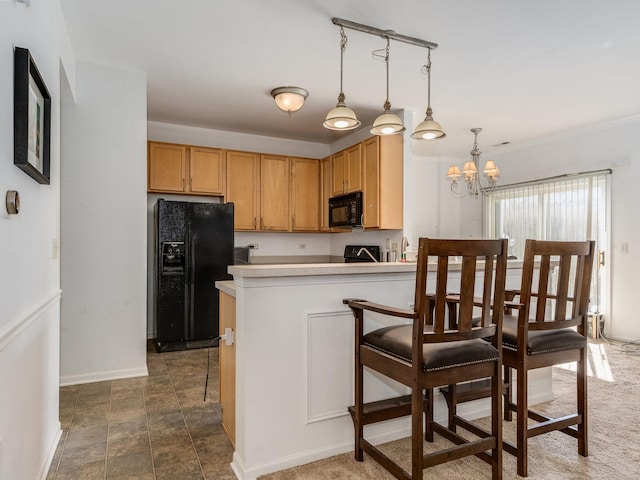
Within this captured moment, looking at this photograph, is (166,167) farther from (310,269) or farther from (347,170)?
(310,269)

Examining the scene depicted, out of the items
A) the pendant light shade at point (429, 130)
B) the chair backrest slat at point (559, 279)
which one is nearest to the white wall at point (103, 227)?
the pendant light shade at point (429, 130)

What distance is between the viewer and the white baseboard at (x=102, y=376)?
120 inches

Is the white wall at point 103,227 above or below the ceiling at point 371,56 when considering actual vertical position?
below

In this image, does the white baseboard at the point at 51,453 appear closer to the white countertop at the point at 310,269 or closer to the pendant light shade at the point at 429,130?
the white countertop at the point at 310,269

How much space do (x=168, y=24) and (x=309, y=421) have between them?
8.41 ft

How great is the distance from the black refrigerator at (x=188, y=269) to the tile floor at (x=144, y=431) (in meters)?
0.82

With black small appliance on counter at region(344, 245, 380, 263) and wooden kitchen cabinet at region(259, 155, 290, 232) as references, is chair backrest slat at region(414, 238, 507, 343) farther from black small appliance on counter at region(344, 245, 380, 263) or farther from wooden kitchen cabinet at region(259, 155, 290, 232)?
wooden kitchen cabinet at region(259, 155, 290, 232)

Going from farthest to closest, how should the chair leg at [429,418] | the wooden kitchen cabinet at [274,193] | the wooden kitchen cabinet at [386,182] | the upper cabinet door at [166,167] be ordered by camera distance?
the wooden kitchen cabinet at [274,193], the upper cabinet door at [166,167], the wooden kitchen cabinet at [386,182], the chair leg at [429,418]

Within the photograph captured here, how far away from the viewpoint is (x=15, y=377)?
4.54ft

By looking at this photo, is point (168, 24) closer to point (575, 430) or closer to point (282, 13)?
point (282, 13)

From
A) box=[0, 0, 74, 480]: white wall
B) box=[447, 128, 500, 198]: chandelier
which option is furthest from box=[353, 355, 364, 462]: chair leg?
box=[447, 128, 500, 198]: chandelier

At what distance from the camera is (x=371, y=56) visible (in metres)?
3.11

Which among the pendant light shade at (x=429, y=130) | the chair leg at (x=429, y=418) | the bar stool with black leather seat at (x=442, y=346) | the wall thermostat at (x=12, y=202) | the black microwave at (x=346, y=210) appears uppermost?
the pendant light shade at (x=429, y=130)

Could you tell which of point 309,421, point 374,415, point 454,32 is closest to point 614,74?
point 454,32
